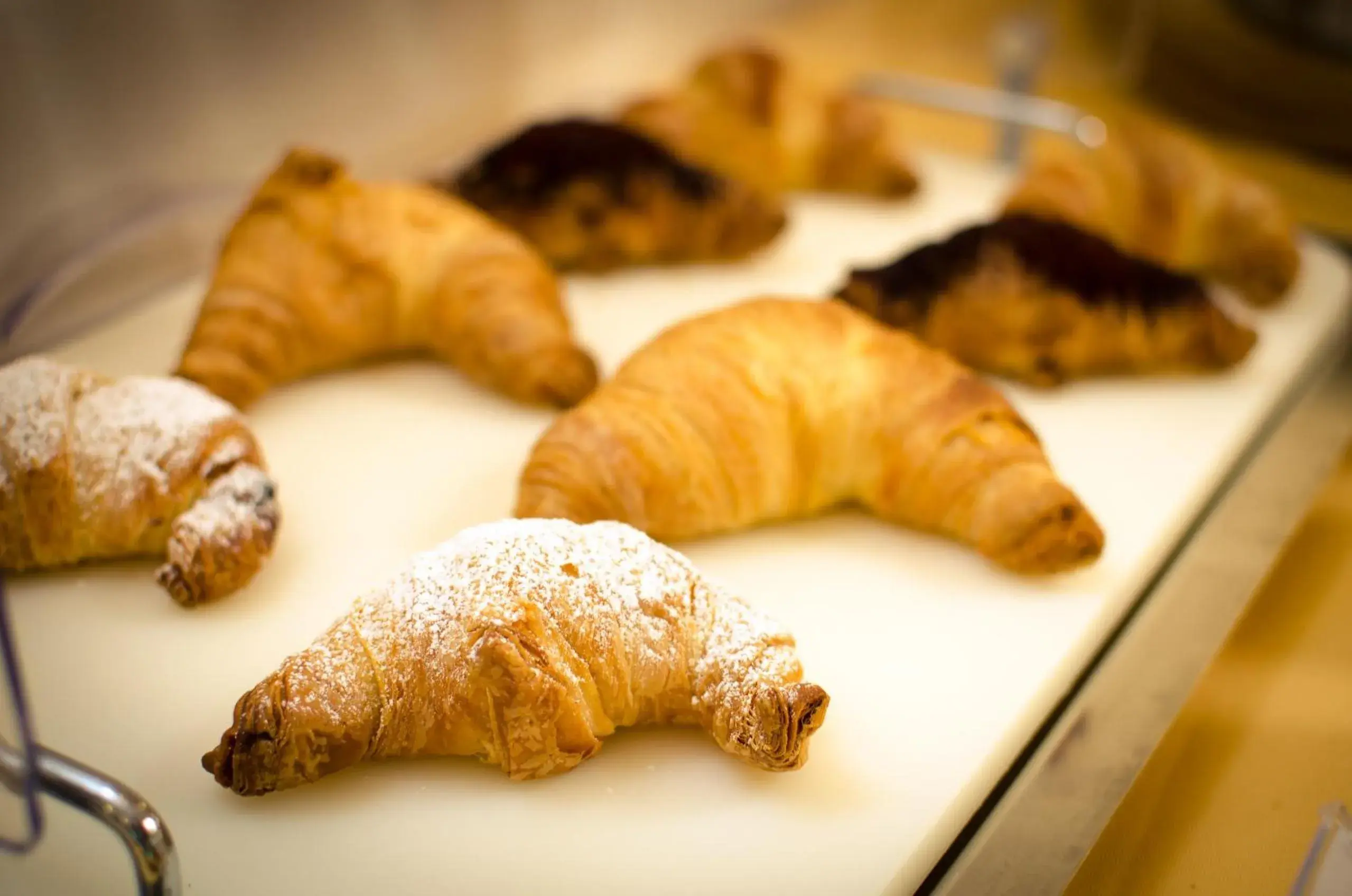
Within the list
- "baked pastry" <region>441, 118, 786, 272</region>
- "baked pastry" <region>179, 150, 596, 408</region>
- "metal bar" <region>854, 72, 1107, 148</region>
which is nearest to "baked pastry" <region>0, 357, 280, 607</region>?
"baked pastry" <region>179, 150, 596, 408</region>

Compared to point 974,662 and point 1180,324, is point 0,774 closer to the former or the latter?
point 974,662

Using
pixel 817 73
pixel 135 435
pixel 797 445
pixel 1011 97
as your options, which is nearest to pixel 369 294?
pixel 135 435

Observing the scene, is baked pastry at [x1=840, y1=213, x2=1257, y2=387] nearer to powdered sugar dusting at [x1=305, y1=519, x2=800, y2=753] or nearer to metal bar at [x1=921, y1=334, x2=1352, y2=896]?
metal bar at [x1=921, y1=334, x2=1352, y2=896]

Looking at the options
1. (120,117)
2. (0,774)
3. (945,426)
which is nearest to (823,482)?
(945,426)

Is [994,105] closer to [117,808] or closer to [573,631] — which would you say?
[573,631]

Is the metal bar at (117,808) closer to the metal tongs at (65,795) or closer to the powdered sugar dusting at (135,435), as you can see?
the metal tongs at (65,795)

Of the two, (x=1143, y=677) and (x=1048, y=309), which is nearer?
(x=1143, y=677)

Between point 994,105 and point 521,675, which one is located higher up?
point 994,105

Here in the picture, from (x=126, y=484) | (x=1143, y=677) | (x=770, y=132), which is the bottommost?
(x=1143, y=677)
